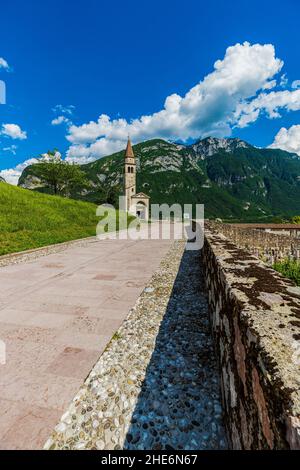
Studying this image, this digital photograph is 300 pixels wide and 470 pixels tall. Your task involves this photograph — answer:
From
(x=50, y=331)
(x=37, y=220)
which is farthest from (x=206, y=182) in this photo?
(x=50, y=331)

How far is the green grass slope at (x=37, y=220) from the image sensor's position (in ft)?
36.5

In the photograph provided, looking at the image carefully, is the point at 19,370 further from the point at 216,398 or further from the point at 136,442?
the point at 216,398

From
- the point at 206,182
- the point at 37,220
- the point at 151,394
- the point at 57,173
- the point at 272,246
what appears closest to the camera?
the point at 151,394

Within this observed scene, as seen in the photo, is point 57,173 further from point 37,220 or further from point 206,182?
point 206,182

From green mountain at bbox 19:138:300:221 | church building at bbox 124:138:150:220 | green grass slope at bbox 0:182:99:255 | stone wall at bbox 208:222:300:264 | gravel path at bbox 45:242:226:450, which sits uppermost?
green mountain at bbox 19:138:300:221

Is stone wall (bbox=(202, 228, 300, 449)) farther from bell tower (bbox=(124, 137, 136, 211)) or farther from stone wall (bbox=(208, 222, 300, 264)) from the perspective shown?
bell tower (bbox=(124, 137, 136, 211))

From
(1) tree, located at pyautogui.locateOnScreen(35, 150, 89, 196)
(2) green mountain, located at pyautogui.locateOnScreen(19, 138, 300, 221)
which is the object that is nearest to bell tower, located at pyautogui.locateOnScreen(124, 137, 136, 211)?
(1) tree, located at pyautogui.locateOnScreen(35, 150, 89, 196)

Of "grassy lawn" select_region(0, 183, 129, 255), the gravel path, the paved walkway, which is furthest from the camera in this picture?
"grassy lawn" select_region(0, 183, 129, 255)

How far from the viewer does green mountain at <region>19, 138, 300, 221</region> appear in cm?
13225

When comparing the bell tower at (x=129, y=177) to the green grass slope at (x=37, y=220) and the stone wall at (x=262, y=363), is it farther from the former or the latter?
the stone wall at (x=262, y=363)

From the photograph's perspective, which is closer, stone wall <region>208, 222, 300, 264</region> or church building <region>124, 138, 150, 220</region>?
stone wall <region>208, 222, 300, 264</region>

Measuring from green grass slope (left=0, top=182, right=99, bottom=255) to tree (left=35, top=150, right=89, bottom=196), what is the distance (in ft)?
62.6

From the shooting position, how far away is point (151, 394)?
2.49m

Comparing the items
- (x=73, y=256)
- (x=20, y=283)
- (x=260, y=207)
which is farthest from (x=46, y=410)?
(x=260, y=207)
